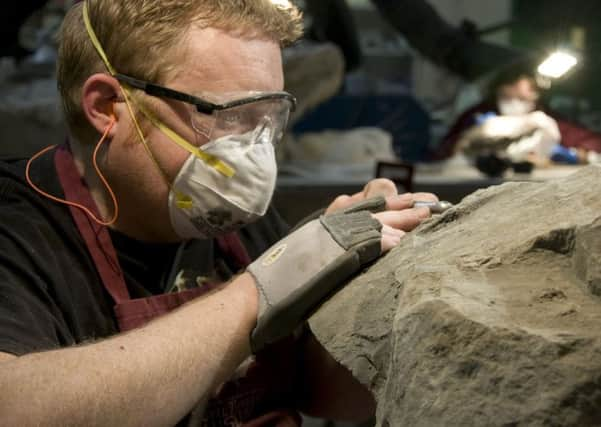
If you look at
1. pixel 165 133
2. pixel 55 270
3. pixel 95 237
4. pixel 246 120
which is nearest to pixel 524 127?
pixel 246 120

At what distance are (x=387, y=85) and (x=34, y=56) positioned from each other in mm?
2228

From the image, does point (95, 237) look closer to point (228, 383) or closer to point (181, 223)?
point (181, 223)

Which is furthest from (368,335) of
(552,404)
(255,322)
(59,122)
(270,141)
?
(59,122)

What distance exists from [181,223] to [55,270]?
0.26m

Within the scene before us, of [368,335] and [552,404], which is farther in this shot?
[368,335]

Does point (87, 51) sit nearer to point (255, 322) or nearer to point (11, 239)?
point (11, 239)

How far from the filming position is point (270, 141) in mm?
1471

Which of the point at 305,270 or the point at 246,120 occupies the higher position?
the point at 246,120

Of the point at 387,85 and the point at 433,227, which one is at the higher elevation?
the point at 433,227

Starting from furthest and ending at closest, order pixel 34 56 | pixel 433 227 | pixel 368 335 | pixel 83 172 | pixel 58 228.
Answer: pixel 34 56 < pixel 83 172 < pixel 58 228 < pixel 433 227 < pixel 368 335

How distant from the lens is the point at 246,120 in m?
1.42

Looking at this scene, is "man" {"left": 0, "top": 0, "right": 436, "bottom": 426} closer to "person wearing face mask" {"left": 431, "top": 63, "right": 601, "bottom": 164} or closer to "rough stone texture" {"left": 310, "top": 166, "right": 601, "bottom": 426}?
"rough stone texture" {"left": 310, "top": 166, "right": 601, "bottom": 426}

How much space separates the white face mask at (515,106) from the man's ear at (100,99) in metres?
3.24

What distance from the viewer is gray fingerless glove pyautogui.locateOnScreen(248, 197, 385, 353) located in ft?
3.64
